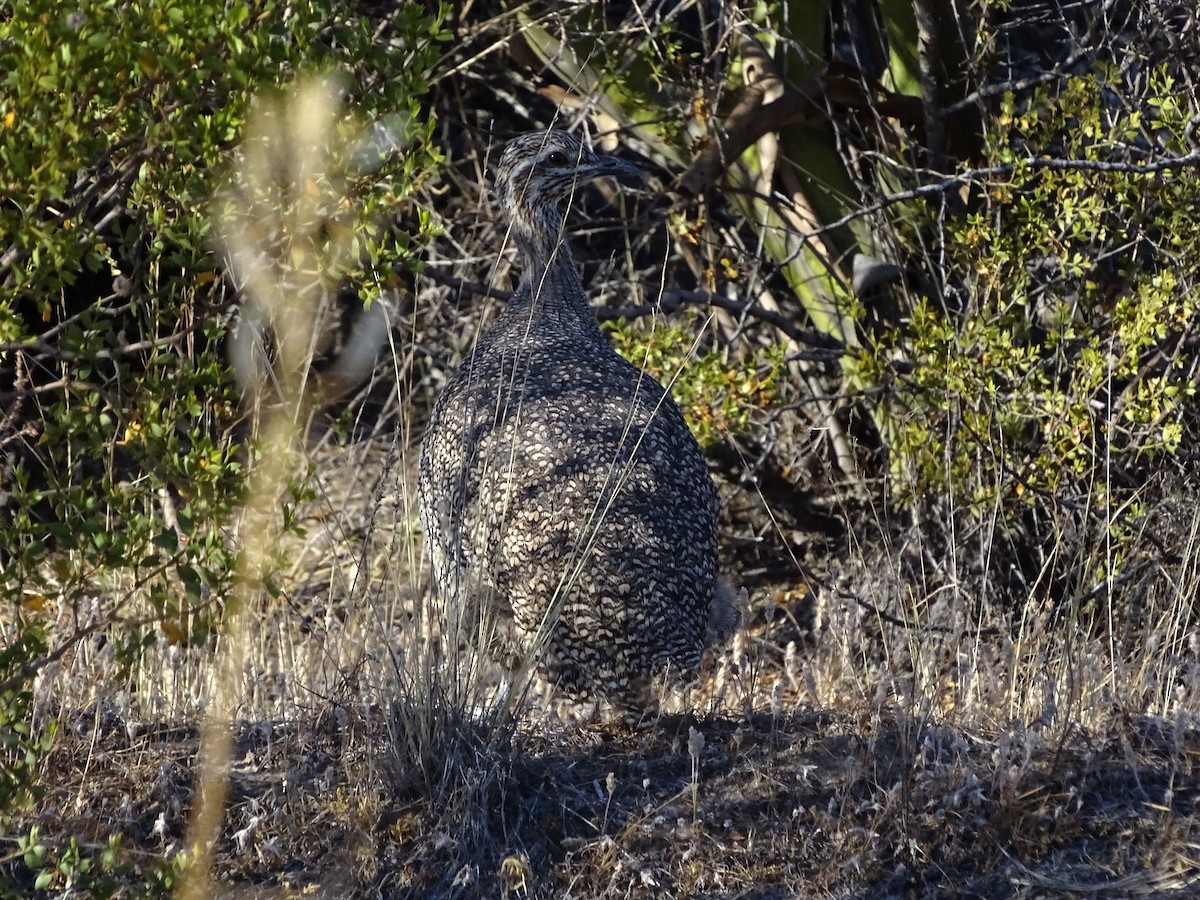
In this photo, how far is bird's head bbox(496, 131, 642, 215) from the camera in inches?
249

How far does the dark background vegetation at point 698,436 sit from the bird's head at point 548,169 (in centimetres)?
59

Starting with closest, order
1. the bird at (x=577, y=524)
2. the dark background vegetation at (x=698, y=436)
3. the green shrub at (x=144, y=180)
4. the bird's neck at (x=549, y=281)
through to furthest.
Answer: the green shrub at (x=144, y=180)
the dark background vegetation at (x=698, y=436)
the bird at (x=577, y=524)
the bird's neck at (x=549, y=281)

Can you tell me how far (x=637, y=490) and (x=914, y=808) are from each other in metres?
1.45

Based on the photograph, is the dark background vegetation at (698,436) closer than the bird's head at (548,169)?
Yes

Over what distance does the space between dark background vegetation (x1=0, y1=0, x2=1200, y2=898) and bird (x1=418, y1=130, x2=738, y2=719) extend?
231mm

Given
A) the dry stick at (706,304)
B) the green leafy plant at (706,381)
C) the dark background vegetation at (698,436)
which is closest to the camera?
the dark background vegetation at (698,436)

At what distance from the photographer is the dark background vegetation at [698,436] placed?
342 cm

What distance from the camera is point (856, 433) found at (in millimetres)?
7930

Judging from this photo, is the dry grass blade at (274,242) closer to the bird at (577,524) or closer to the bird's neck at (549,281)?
the bird at (577,524)

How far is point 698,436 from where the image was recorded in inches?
262

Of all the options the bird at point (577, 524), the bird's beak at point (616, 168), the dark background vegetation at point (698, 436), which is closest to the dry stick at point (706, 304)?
the dark background vegetation at point (698, 436)

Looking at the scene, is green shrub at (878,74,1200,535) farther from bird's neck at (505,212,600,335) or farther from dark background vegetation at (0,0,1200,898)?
bird's neck at (505,212,600,335)

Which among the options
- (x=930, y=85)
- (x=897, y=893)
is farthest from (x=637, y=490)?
(x=930, y=85)

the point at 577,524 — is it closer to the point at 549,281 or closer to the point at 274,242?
the point at 274,242
